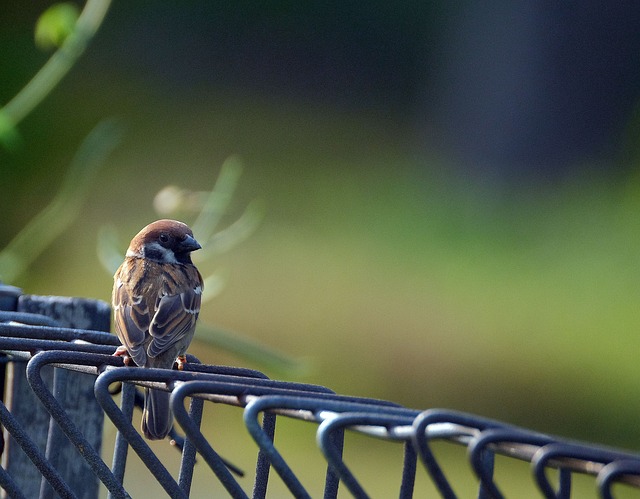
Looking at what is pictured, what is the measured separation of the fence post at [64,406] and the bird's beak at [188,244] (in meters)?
1.14

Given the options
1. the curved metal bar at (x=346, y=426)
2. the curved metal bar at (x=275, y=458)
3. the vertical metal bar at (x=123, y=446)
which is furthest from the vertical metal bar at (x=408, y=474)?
the vertical metal bar at (x=123, y=446)

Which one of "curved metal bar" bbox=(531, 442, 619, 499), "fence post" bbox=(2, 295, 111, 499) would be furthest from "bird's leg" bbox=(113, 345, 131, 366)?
"curved metal bar" bbox=(531, 442, 619, 499)

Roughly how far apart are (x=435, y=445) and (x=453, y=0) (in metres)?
Result: 10.0

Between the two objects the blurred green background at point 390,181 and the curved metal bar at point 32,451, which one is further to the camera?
the blurred green background at point 390,181

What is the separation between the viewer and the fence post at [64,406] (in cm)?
287

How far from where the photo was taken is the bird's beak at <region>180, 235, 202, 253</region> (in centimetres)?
420

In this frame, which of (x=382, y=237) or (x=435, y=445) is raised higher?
(x=382, y=237)

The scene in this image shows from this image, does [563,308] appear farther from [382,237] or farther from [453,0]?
[453,0]

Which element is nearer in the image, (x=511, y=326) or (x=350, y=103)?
(x=511, y=326)

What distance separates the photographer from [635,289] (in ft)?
41.2

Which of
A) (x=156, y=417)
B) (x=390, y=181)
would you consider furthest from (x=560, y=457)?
(x=390, y=181)

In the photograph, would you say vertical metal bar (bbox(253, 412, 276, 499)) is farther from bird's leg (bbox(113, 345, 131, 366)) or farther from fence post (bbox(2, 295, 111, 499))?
bird's leg (bbox(113, 345, 131, 366))

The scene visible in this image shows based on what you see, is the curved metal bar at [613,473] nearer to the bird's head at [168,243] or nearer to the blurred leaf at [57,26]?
the blurred leaf at [57,26]

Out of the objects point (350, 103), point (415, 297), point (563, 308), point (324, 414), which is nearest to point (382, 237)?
point (415, 297)
